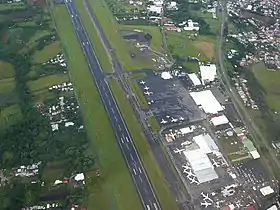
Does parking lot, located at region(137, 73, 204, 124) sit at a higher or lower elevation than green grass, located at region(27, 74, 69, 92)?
lower

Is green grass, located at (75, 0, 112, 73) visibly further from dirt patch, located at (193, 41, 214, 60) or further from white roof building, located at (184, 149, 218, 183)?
white roof building, located at (184, 149, 218, 183)

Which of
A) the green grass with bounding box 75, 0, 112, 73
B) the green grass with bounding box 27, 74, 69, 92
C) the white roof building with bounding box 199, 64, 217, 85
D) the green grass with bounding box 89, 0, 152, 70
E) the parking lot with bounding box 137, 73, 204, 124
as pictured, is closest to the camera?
the parking lot with bounding box 137, 73, 204, 124

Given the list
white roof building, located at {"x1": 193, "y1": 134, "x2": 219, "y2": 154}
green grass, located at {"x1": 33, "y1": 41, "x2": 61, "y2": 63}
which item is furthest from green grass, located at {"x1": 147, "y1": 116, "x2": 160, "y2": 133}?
green grass, located at {"x1": 33, "y1": 41, "x2": 61, "y2": 63}

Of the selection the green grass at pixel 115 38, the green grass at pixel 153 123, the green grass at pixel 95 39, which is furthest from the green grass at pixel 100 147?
the green grass at pixel 115 38

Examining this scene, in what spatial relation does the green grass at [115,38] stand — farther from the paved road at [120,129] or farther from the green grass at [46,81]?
the green grass at [46,81]

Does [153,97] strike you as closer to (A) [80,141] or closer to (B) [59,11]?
(A) [80,141]

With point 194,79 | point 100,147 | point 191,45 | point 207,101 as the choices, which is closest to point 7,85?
point 100,147

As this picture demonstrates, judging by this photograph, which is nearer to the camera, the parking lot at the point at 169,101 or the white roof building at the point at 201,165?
the white roof building at the point at 201,165

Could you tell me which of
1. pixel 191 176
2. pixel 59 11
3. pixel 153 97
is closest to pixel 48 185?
pixel 191 176
